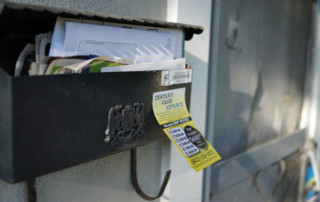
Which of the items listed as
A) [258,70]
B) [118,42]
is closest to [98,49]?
[118,42]

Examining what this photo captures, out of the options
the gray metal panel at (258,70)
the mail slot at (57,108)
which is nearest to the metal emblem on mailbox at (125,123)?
the mail slot at (57,108)

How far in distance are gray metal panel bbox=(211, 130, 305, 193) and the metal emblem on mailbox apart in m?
0.59

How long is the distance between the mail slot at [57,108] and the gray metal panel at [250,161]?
606mm

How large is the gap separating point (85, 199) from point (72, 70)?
1.00 feet

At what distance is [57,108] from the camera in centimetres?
44

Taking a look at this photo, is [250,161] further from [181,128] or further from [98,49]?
[98,49]

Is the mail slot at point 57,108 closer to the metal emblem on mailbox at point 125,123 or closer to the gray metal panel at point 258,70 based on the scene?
the metal emblem on mailbox at point 125,123

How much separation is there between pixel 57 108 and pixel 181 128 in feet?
0.84

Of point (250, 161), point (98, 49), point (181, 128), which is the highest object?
point (98, 49)

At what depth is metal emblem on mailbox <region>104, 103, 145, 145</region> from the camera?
0.52m

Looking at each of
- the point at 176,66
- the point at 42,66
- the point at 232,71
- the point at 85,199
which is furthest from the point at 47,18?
the point at 232,71

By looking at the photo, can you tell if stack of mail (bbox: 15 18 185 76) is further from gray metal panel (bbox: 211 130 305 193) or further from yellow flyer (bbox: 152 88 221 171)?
gray metal panel (bbox: 211 130 305 193)

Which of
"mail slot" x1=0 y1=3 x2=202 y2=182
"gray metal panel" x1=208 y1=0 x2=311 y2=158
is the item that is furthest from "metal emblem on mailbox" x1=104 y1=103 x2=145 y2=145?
"gray metal panel" x1=208 y1=0 x2=311 y2=158

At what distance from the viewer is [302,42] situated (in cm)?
171
